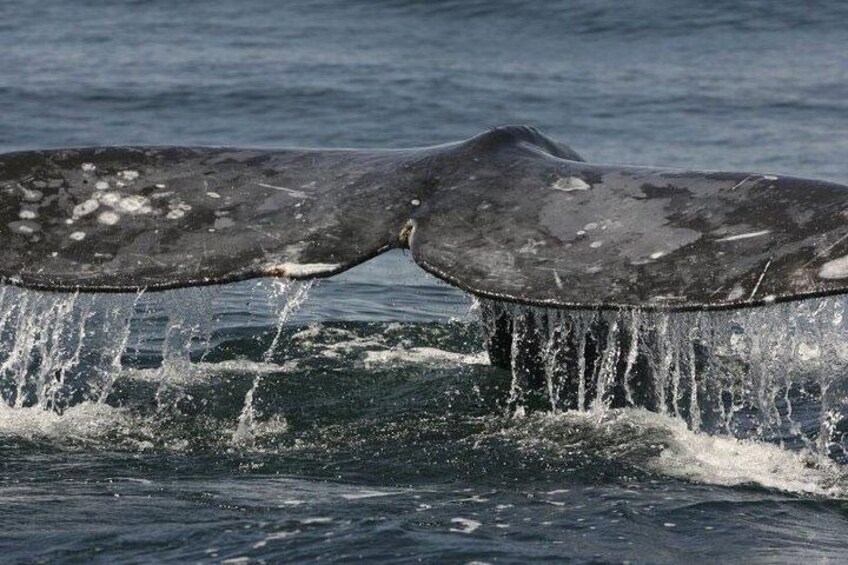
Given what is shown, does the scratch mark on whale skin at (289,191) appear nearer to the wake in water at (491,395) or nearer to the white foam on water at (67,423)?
the wake in water at (491,395)

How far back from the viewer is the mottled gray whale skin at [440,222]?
4.43 meters

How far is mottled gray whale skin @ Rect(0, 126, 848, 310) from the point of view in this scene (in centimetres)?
443

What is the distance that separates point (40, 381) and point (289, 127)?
399 inches

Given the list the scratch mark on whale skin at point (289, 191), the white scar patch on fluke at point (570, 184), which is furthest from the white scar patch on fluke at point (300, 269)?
the white scar patch on fluke at point (570, 184)

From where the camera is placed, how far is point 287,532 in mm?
4562

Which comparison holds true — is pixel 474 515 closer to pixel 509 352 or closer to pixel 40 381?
pixel 509 352

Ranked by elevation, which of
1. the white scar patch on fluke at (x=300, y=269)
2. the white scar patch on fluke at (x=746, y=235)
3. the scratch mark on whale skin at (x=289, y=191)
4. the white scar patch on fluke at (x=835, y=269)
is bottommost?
the white scar patch on fluke at (x=300, y=269)

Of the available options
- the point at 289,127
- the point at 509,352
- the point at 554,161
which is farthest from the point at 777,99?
the point at 554,161

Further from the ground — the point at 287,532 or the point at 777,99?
the point at 777,99

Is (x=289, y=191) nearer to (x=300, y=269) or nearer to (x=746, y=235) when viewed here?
(x=300, y=269)

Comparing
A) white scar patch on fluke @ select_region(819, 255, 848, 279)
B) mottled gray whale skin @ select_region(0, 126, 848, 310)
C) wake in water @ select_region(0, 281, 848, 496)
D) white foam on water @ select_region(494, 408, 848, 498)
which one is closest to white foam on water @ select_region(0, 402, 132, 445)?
wake in water @ select_region(0, 281, 848, 496)

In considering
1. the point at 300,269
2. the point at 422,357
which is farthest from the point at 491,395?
the point at 300,269

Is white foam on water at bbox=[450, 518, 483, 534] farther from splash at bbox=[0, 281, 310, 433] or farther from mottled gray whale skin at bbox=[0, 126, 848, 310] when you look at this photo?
splash at bbox=[0, 281, 310, 433]

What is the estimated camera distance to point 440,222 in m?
4.86
